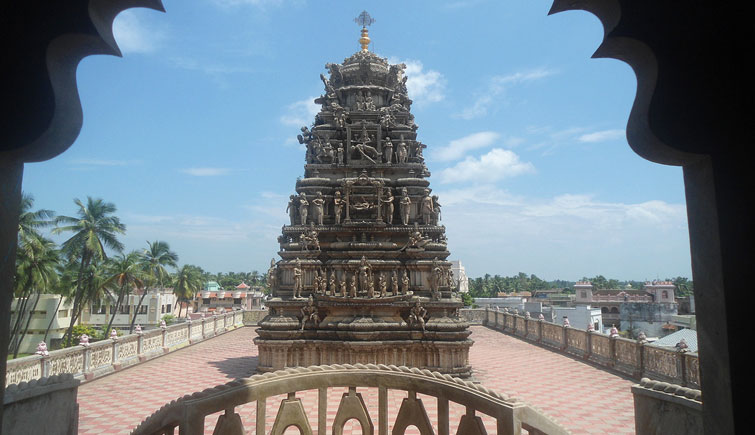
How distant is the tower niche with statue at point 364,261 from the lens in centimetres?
1491

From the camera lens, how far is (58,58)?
96.0 inches

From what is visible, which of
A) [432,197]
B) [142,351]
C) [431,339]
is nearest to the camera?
[431,339]

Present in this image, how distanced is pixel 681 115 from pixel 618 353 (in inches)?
666

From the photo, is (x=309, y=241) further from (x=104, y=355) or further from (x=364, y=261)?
(x=104, y=355)

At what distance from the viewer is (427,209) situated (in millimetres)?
16844

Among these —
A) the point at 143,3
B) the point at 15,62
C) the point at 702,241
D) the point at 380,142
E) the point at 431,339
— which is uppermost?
the point at 380,142

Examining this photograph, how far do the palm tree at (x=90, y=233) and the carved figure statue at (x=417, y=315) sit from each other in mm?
27334

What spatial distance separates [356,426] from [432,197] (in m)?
9.35

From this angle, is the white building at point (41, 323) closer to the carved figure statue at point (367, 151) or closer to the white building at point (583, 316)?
the carved figure statue at point (367, 151)

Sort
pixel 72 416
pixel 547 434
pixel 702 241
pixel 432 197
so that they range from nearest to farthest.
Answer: pixel 702 241
pixel 72 416
pixel 547 434
pixel 432 197

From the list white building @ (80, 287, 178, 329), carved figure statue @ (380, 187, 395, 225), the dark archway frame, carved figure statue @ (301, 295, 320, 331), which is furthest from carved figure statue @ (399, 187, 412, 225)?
white building @ (80, 287, 178, 329)

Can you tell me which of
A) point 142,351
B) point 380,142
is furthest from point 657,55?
point 142,351

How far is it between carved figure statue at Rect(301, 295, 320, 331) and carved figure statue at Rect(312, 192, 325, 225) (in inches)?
119

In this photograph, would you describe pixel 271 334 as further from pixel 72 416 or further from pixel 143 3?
pixel 143 3
